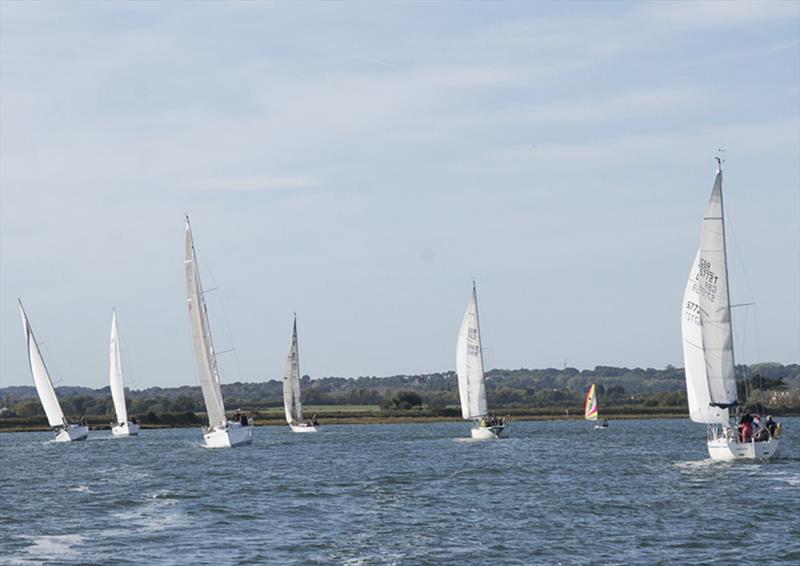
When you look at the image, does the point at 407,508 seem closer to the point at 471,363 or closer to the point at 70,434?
the point at 471,363

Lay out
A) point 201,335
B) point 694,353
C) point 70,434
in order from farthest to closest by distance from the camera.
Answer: point 70,434, point 201,335, point 694,353

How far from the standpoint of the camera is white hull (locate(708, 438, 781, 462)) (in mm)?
61281

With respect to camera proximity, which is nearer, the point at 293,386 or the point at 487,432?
the point at 487,432

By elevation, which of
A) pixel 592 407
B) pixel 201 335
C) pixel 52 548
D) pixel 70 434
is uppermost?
pixel 201 335

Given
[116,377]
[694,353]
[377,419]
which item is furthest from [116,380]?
[694,353]

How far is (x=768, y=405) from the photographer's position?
170000 millimetres

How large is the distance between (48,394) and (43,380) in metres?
1.50

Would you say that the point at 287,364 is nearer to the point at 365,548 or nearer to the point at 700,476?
the point at 700,476

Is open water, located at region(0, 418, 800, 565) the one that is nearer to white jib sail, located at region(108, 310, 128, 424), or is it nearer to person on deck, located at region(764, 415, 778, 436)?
person on deck, located at region(764, 415, 778, 436)

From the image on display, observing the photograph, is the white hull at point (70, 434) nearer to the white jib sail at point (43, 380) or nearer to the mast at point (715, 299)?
the white jib sail at point (43, 380)

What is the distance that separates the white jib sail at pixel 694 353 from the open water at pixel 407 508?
9.06 feet

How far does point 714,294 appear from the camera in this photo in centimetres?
6394

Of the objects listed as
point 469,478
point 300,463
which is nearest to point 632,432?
point 300,463

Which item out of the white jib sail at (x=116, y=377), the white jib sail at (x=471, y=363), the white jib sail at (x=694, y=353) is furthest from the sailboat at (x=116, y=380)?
the white jib sail at (x=694, y=353)
